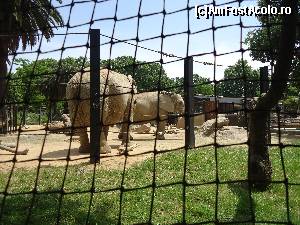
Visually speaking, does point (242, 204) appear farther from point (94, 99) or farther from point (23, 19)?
point (23, 19)

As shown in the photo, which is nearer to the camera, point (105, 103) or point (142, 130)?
point (105, 103)

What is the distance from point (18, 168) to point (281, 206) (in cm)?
287

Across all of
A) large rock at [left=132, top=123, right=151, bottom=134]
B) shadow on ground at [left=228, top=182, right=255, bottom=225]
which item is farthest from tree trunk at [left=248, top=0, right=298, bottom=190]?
large rock at [left=132, top=123, right=151, bottom=134]

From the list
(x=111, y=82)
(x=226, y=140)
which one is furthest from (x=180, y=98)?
(x=111, y=82)

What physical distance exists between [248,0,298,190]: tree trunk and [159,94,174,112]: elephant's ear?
5.79 metres

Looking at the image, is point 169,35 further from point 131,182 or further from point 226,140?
point 226,140

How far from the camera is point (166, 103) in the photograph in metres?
10.1

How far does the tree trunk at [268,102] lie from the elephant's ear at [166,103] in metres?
5.79

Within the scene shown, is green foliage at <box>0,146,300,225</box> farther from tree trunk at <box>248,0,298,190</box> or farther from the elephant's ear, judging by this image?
the elephant's ear

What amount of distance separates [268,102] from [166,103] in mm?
6609

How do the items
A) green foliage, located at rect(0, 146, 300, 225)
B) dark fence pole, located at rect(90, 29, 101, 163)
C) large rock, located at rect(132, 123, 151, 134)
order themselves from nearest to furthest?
green foliage, located at rect(0, 146, 300, 225) → dark fence pole, located at rect(90, 29, 101, 163) → large rock, located at rect(132, 123, 151, 134)

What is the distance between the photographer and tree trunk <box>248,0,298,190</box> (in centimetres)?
236

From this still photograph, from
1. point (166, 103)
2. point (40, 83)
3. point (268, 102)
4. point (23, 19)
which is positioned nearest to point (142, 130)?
point (166, 103)

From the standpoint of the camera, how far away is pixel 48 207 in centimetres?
352
